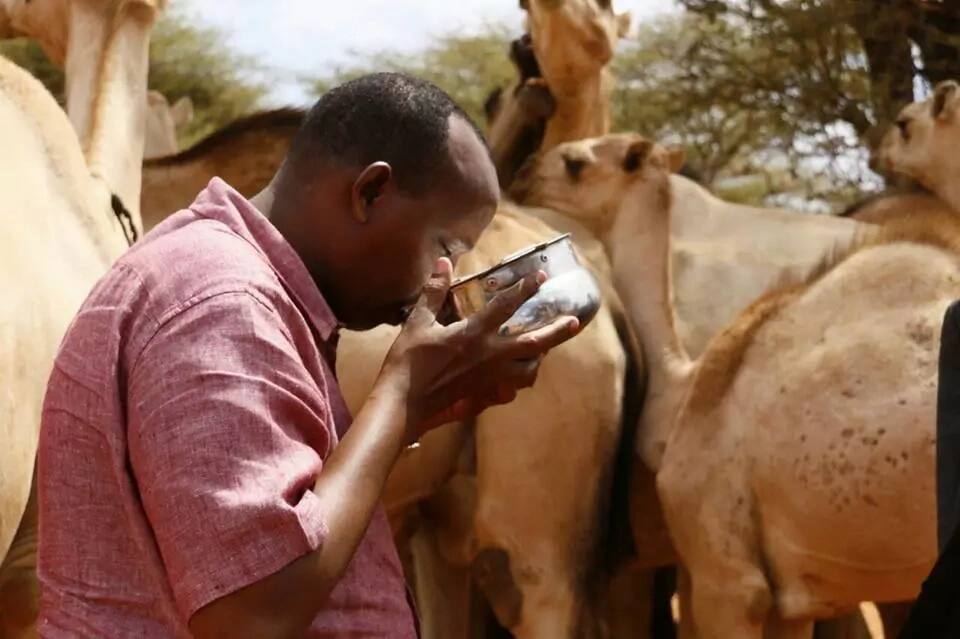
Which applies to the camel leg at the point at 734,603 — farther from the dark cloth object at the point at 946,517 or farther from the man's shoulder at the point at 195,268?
the man's shoulder at the point at 195,268

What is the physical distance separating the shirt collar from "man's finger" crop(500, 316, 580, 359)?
0.14 meters

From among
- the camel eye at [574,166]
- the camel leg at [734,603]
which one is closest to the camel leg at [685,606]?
the camel leg at [734,603]

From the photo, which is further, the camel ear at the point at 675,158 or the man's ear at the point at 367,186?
the camel ear at the point at 675,158

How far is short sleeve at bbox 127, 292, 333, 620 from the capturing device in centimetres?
115

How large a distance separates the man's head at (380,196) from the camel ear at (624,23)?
185 inches

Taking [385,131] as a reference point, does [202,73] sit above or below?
below

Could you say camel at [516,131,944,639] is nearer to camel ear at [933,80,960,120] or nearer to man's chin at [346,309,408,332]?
camel ear at [933,80,960,120]

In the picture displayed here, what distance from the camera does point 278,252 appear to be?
1.32 meters

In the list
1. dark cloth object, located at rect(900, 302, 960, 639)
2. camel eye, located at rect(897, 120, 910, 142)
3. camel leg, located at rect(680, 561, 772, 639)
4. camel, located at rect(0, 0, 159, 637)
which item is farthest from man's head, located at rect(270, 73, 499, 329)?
camel eye, located at rect(897, 120, 910, 142)

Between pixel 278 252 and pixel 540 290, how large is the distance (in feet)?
0.74

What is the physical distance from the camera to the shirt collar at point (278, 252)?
1.31 m

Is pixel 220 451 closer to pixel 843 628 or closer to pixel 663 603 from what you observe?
pixel 843 628

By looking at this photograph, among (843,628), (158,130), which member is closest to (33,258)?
(843,628)

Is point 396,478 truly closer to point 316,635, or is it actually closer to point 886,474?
point 886,474
